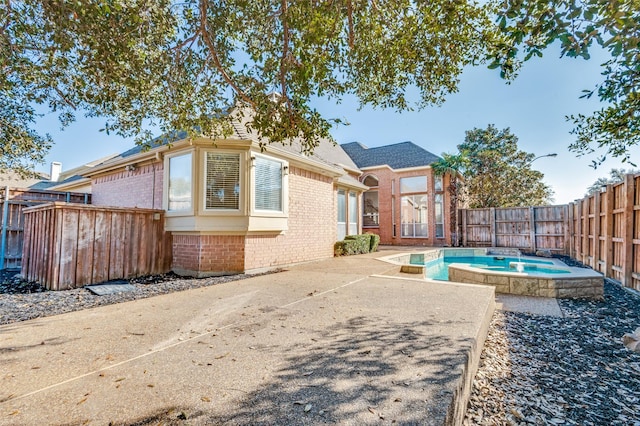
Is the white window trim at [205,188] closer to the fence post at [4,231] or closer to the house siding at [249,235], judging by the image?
the house siding at [249,235]

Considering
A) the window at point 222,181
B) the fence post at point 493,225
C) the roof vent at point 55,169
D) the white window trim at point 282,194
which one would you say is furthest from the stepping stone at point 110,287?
the roof vent at point 55,169

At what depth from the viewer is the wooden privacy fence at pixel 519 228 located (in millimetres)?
14539

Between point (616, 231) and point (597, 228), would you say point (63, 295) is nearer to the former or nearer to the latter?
point (616, 231)

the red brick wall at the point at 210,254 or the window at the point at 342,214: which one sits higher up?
the window at the point at 342,214

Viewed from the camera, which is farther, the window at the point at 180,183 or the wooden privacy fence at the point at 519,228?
the wooden privacy fence at the point at 519,228

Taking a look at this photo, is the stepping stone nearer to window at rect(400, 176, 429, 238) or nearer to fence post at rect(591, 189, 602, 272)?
fence post at rect(591, 189, 602, 272)

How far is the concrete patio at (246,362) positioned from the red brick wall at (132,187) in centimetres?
483

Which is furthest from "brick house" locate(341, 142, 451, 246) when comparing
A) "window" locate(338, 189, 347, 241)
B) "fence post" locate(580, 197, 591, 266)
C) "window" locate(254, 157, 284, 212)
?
"window" locate(254, 157, 284, 212)

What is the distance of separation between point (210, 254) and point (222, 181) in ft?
6.21

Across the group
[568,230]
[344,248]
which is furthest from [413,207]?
[344,248]

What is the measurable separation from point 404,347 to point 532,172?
23.1 m

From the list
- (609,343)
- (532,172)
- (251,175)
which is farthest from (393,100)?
(532,172)

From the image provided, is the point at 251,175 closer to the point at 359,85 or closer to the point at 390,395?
the point at 359,85

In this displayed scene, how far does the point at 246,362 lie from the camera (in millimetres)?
2672
